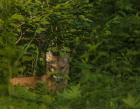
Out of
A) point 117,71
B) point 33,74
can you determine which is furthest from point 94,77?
point 33,74

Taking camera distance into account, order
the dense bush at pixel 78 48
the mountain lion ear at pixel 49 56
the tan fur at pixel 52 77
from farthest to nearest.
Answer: the mountain lion ear at pixel 49 56 → the tan fur at pixel 52 77 → the dense bush at pixel 78 48

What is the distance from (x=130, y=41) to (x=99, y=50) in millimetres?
494

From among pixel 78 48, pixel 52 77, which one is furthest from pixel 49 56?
pixel 78 48

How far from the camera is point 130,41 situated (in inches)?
243


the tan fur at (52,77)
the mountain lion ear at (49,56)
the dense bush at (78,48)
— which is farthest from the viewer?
the mountain lion ear at (49,56)

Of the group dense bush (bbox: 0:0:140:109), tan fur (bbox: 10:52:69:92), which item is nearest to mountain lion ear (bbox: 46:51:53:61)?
tan fur (bbox: 10:52:69:92)

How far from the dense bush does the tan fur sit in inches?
6.0

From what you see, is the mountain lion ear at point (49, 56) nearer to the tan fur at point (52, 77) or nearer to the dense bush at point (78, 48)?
the tan fur at point (52, 77)

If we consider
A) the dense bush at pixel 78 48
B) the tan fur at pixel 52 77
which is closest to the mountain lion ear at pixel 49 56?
the tan fur at pixel 52 77

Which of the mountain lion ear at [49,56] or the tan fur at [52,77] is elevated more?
the mountain lion ear at [49,56]

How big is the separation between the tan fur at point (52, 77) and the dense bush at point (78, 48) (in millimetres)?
153

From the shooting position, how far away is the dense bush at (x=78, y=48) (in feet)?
16.0

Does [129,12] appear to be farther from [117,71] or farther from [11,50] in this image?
[11,50]

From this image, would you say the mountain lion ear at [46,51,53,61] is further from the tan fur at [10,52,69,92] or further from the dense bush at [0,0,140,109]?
the dense bush at [0,0,140,109]
